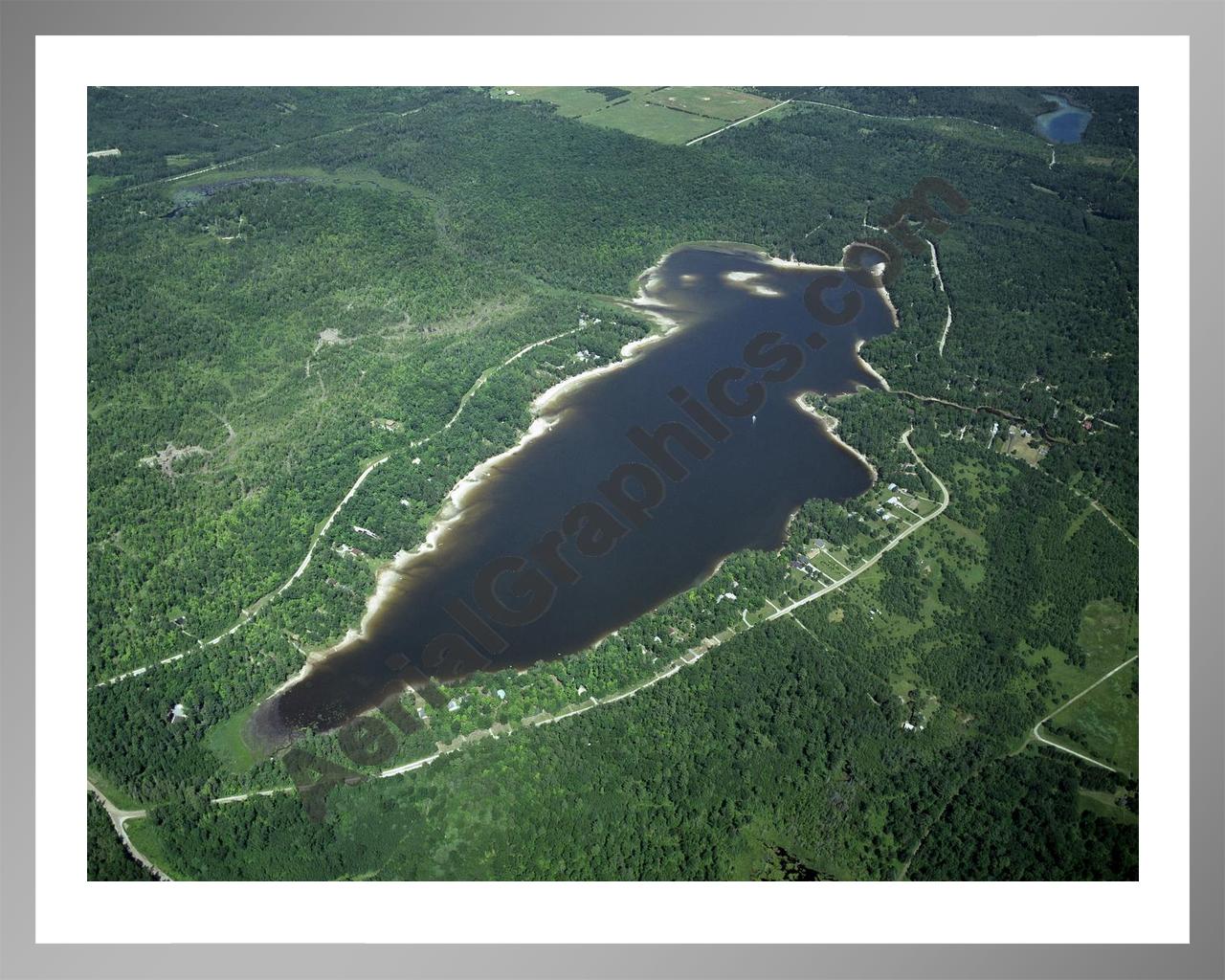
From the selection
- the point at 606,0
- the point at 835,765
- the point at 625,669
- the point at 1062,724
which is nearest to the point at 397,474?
the point at 625,669

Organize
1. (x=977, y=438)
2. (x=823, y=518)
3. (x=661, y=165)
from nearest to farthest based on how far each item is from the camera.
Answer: (x=823, y=518) < (x=977, y=438) < (x=661, y=165)

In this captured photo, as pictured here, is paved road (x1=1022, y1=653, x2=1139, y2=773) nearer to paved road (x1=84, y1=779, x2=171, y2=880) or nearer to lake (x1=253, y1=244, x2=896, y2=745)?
lake (x1=253, y1=244, x2=896, y2=745)

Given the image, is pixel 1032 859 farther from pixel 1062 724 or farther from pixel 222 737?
pixel 222 737

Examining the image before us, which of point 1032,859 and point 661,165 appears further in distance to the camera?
point 661,165

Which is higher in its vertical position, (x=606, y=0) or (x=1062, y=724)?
(x=606, y=0)

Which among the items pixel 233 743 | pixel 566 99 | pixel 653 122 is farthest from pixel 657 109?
pixel 233 743

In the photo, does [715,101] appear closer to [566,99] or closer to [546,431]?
[566,99]

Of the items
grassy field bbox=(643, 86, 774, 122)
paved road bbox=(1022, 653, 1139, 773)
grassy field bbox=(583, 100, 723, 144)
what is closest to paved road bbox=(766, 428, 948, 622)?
paved road bbox=(1022, 653, 1139, 773)

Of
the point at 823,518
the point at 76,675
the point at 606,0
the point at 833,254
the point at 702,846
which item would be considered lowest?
the point at 702,846
